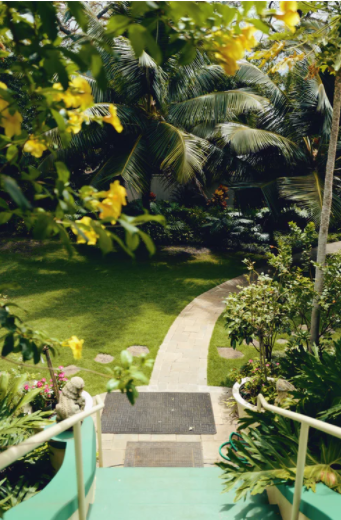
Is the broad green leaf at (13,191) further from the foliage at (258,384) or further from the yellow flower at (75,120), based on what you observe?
the foliage at (258,384)

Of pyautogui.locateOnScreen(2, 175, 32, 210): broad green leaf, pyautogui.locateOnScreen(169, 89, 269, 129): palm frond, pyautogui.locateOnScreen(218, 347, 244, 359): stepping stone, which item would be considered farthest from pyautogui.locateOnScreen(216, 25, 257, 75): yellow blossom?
pyautogui.locateOnScreen(169, 89, 269, 129): palm frond

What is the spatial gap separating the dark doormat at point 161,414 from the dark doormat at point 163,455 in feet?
0.78

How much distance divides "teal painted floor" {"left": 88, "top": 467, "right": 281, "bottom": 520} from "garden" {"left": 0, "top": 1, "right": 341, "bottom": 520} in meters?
0.02

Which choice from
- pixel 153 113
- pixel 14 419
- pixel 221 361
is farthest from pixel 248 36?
pixel 153 113

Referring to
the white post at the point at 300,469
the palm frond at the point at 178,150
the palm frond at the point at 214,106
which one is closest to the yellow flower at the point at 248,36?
the white post at the point at 300,469

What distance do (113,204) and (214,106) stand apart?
9482mm

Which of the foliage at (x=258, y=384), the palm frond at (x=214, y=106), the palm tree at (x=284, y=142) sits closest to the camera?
the foliage at (x=258, y=384)

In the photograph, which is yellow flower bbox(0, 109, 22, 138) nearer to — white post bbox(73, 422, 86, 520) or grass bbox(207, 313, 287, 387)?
white post bbox(73, 422, 86, 520)

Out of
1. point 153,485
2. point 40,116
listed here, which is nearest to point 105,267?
point 153,485

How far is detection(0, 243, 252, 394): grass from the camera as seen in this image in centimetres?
747

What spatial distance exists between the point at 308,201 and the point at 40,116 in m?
8.32

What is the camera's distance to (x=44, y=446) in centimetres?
381

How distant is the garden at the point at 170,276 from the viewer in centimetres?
137

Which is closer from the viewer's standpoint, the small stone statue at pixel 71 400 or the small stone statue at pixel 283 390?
the small stone statue at pixel 71 400
